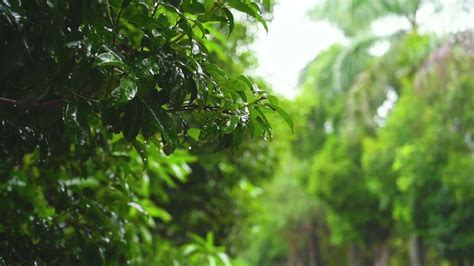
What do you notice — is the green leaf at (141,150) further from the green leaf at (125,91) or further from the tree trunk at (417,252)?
the tree trunk at (417,252)

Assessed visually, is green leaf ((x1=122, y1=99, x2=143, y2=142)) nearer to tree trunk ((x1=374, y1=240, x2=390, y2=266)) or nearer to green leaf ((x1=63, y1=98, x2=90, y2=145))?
green leaf ((x1=63, y1=98, x2=90, y2=145))

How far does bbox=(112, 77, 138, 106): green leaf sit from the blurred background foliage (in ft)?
0.46

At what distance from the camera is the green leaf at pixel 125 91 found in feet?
3.48

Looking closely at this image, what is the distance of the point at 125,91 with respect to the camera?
107cm

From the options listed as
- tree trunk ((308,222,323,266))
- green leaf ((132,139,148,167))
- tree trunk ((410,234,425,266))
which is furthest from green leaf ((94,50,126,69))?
tree trunk ((308,222,323,266))

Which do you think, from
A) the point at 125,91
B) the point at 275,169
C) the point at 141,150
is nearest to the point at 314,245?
the point at 275,169

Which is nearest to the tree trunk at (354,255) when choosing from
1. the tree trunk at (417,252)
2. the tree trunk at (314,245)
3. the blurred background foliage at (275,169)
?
the blurred background foliage at (275,169)

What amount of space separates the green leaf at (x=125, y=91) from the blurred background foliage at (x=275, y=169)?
0.46ft

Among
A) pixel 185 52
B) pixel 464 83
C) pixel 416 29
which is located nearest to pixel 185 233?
pixel 185 52

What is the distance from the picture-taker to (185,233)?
591cm

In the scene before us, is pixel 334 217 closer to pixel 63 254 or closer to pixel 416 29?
pixel 416 29

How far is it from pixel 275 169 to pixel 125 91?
250 inches

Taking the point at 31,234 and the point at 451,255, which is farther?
the point at 451,255

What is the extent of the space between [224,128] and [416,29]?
1329cm
